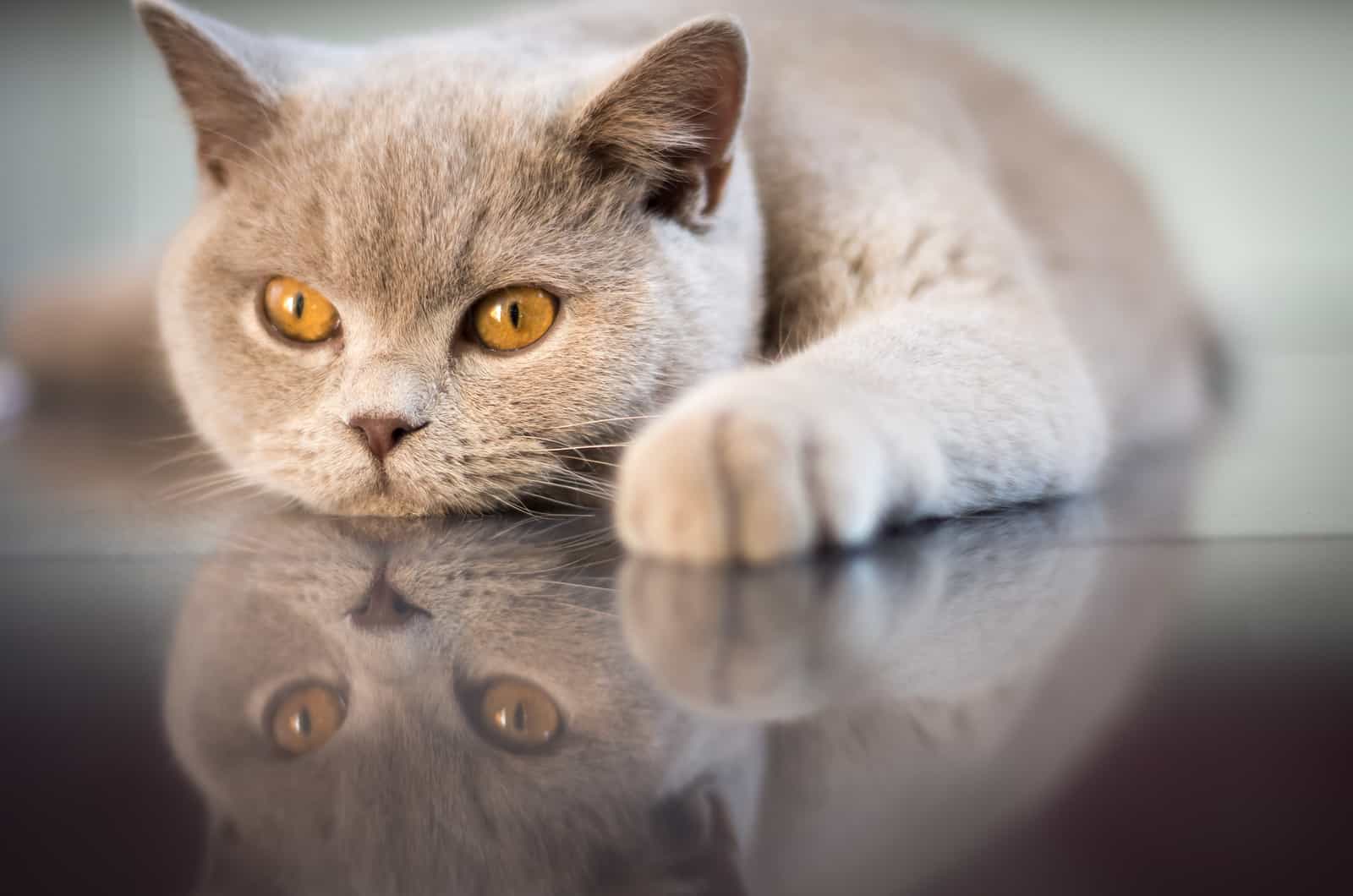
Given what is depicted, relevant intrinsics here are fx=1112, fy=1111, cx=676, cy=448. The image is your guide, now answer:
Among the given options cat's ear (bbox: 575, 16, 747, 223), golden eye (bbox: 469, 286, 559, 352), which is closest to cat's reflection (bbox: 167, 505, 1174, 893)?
golden eye (bbox: 469, 286, 559, 352)

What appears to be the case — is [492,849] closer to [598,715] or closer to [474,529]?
[598,715]

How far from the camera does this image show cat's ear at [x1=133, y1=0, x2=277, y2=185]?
1185mm

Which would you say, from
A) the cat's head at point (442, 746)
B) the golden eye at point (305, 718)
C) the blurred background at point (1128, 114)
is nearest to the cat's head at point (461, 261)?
the cat's head at point (442, 746)

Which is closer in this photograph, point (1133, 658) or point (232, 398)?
point (1133, 658)

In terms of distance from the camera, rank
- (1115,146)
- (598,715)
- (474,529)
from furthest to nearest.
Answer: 1. (1115,146)
2. (474,529)
3. (598,715)

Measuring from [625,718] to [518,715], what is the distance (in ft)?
0.20

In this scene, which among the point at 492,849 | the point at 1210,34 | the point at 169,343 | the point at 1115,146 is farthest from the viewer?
the point at 1210,34

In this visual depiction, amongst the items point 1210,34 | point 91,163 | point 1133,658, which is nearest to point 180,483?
point 1133,658

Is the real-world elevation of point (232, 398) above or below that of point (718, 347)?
below

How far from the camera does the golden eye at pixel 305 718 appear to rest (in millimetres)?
583

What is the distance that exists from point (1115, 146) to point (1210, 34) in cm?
189

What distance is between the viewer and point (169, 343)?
1407 mm

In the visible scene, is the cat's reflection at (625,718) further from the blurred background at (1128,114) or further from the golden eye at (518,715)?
the blurred background at (1128,114)

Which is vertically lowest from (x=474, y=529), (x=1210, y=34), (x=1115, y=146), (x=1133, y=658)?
(x=474, y=529)
